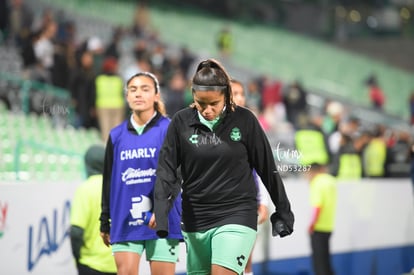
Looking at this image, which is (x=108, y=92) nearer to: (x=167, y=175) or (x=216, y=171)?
(x=167, y=175)

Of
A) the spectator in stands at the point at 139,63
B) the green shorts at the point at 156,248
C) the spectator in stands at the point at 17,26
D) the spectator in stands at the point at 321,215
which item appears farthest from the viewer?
the spectator in stands at the point at 17,26

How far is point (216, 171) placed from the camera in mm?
5504

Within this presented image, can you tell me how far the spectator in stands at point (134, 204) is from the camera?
6.30 meters

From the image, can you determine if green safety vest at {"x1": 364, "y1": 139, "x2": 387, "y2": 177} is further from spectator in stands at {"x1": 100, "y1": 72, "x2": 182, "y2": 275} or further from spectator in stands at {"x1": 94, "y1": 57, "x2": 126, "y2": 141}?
spectator in stands at {"x1": 100, "y1": 72, "x2": 182, "y2": 275}

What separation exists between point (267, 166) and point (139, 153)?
113cm

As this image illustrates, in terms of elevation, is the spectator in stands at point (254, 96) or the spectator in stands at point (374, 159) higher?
the spectator in stands at point (254, 96)

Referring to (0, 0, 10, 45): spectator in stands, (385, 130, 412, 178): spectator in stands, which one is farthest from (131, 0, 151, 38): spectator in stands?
(385, 130, 412, 178): spectator in stands

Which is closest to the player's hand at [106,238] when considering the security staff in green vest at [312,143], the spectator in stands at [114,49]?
the security staff in green vest at [312,143]

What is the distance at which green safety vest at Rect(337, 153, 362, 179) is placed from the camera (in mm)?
13578

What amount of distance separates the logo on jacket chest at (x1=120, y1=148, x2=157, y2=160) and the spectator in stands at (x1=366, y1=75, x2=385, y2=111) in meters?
19.8

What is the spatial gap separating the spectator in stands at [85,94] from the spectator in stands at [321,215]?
5692mm

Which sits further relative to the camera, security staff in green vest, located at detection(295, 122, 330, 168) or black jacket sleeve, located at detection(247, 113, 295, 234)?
security staff in green vest, located at detection(295, 122, 330, 168)

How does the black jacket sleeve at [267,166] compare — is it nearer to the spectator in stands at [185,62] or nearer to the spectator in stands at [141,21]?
the spectator in stands at [185,62]

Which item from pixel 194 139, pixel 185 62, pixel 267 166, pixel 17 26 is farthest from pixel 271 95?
pixel 194 139
